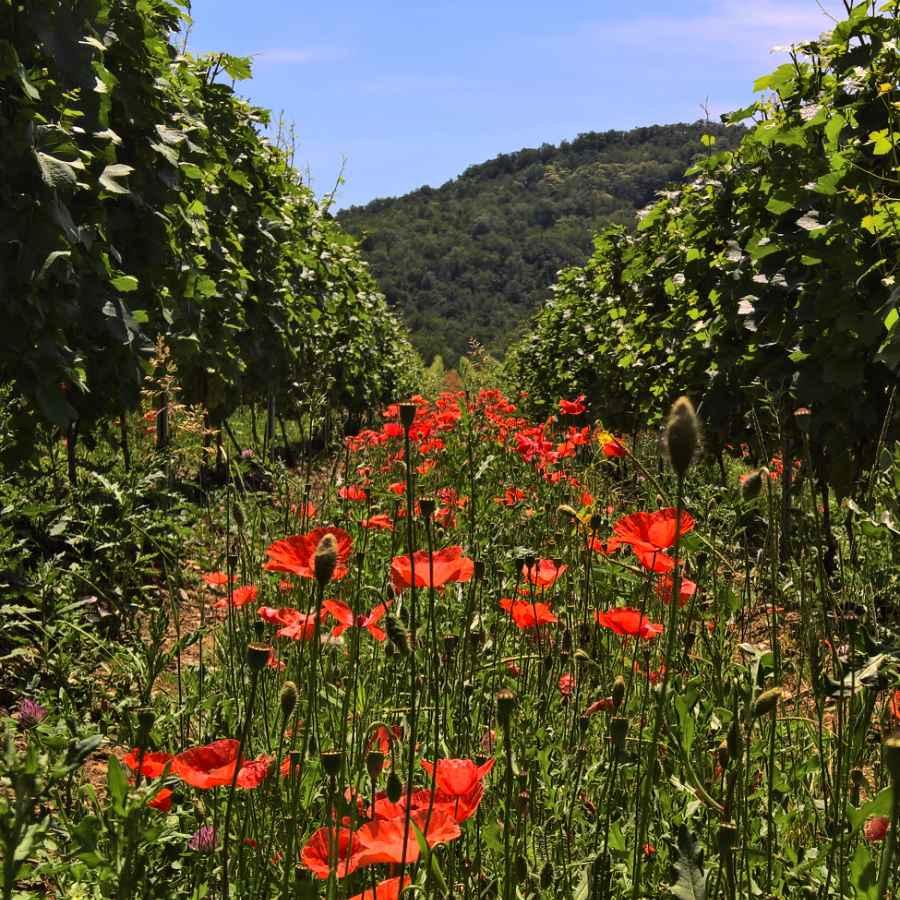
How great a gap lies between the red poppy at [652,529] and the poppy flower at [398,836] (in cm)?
50

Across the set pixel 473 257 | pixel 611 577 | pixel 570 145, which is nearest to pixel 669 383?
pixel 611 577

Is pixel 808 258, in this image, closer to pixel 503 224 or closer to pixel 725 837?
pixel 725 837

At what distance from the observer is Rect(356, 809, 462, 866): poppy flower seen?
0.99 m

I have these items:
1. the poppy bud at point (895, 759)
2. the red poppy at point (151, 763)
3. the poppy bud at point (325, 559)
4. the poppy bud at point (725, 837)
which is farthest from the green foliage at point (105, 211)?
the poppy bud at point (895, 759)

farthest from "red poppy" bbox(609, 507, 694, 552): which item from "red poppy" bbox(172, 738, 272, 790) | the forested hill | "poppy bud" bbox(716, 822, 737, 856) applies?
the forested hill

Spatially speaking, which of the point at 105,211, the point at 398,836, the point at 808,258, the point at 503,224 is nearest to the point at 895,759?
the point at 398,836

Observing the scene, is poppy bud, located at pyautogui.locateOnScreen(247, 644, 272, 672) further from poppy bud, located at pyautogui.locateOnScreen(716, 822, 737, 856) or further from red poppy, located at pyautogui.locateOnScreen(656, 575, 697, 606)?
red poppy, located at pyautogui.locateOnScreen(656, 575, 697, 606)

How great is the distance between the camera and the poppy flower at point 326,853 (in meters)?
1.08

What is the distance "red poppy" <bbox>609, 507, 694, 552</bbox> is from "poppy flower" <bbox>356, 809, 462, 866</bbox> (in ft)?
1.62

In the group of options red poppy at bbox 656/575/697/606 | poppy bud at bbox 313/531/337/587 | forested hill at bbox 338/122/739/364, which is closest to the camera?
poppy bud at bbox 313/531/337/587

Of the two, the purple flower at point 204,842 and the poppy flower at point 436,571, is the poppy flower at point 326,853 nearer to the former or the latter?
the purple flower at point 204,842

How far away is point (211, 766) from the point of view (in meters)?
1.25

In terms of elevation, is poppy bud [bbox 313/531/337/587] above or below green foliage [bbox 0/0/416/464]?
below

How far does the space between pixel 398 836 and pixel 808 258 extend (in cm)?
348
